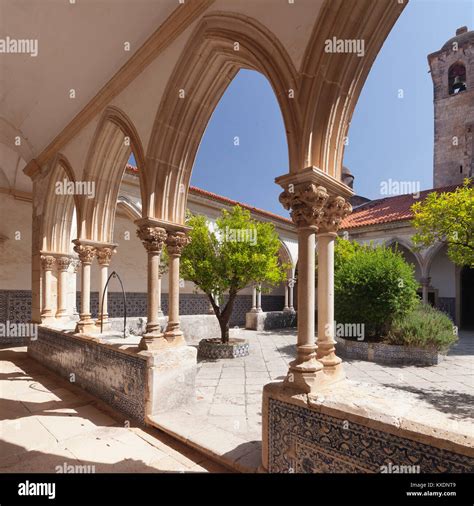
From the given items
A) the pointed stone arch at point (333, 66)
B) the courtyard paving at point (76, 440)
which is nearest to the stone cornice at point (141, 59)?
the pointed stone arch at point (333, 66)

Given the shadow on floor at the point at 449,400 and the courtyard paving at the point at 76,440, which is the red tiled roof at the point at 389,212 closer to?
the shadow on floor at the point at 449,400

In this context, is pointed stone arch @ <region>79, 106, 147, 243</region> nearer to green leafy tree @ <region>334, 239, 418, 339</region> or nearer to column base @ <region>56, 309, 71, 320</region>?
column base @ <region>56, 309, 71, 320</region>

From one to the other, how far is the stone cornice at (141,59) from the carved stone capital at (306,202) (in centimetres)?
235

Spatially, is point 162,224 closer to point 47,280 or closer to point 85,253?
point 85,253

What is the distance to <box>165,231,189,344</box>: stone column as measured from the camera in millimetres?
4172

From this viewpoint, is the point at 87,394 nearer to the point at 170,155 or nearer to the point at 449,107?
the point at 170,155

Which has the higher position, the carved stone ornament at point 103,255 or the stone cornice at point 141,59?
the stone cornice at point 141,59

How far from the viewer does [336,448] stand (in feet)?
6.68

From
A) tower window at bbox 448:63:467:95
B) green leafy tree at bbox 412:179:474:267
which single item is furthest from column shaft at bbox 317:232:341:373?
tower window at bbox 448:63:467:95

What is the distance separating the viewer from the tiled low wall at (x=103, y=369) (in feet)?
12.3

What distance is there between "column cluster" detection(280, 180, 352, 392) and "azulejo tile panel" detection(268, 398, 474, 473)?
24 centimetres

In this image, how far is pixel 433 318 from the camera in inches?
306

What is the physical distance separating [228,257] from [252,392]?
3258 mm
